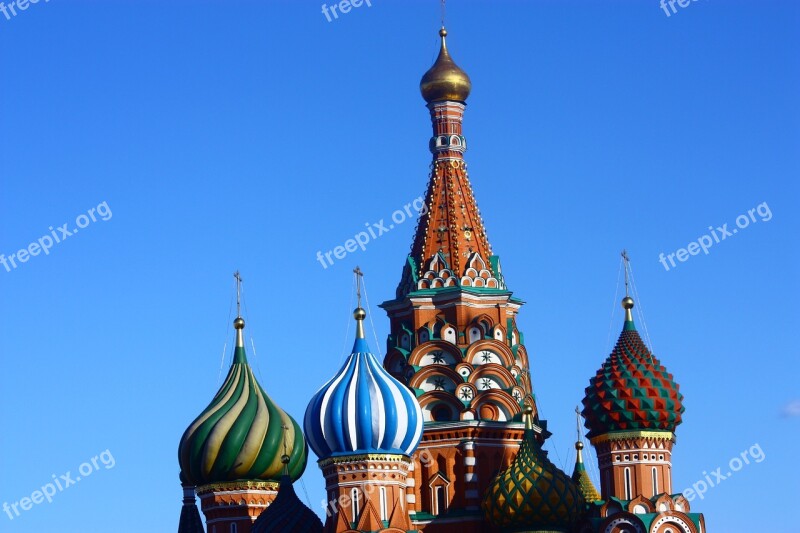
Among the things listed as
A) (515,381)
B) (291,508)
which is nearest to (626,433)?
(515,381)

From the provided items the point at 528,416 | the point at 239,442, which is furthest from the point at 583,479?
the point at 239,442

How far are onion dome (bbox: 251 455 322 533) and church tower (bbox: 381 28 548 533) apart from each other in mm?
2470

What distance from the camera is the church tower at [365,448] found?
50.1 m

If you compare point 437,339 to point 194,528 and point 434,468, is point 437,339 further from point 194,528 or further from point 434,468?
point 194,528

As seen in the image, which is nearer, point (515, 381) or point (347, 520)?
→ point (347, 520)

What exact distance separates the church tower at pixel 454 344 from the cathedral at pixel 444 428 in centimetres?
3

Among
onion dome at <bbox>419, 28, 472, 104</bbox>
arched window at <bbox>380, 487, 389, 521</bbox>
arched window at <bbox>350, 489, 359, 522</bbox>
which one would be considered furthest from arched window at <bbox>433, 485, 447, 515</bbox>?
onion dome at <bbox>419, 28, 472, 104</bbox>

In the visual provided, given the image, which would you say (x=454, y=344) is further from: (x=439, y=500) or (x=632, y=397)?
(x=632, y=397)

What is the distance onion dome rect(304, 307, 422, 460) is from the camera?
165 feet

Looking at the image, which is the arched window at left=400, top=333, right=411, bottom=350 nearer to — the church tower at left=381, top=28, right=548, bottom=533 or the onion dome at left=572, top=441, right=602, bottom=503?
the church tower at left=381, top=28, right=548, bottom=533

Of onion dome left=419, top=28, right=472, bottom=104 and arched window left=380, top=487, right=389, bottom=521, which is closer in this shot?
arched window left=380, top=487, right=389, bottom=521

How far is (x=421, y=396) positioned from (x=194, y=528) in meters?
6.26

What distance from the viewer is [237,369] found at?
56250mm

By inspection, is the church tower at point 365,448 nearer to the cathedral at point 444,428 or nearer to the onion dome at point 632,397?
the cathedral at point 444,428
